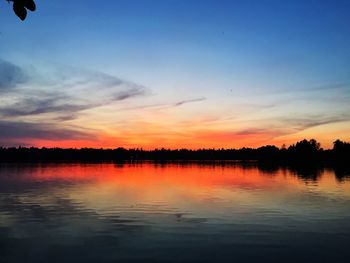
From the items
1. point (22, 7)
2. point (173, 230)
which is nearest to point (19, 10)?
point (22, 7)

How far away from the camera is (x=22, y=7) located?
5.71 meters

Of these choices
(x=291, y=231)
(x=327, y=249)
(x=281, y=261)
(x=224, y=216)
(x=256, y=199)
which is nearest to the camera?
(x=281, y=261)

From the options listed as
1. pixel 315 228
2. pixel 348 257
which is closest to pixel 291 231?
pixel 315 228

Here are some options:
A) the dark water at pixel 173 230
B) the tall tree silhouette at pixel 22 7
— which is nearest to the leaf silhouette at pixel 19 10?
the tall tree silhouette at pixel 22 7

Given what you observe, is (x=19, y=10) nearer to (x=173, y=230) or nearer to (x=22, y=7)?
(x=22, y=7)

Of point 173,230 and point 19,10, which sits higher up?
point 19,10

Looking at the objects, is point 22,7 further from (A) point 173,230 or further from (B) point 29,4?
(A) point 173,230

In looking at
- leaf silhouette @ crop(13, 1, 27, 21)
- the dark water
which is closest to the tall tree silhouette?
leaf silhouette @ crop(13, 1, 27, 21)

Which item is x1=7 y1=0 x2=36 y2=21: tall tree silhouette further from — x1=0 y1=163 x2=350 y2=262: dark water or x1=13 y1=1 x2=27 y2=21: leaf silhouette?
x1=0 y1=163 x2=350 y2=262: dark water

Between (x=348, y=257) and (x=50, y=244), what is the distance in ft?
48.2

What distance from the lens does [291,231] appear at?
84.6 ft

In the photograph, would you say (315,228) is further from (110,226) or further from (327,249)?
(110,226)

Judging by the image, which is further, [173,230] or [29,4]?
[173,230]

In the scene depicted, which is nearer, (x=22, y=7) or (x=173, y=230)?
(x=22, y=7)
